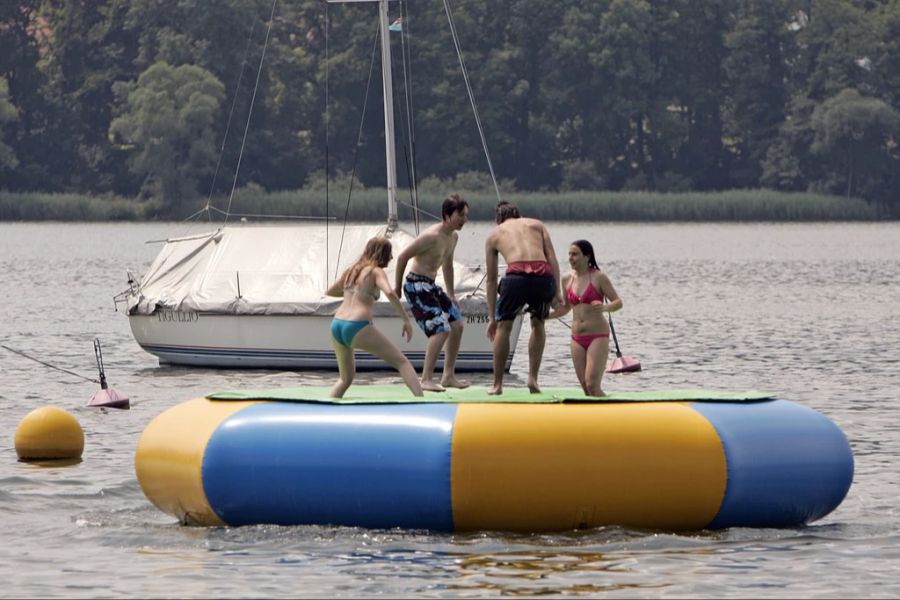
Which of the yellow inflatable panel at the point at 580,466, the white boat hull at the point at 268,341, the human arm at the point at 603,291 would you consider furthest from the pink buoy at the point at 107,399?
the yellow inflatable panel at the point at 580,466

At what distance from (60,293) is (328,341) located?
71.9 feet

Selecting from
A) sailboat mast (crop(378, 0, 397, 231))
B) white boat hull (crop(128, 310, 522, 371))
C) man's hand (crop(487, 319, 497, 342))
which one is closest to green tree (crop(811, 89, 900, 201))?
sailboat mast (crop(378, 0, 397, 231))

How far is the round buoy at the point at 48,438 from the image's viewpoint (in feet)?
56.1

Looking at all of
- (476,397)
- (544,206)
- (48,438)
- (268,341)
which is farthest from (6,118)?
(476,397)

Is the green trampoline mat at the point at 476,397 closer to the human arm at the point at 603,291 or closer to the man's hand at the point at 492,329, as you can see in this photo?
the man's hand at the point at 492,329

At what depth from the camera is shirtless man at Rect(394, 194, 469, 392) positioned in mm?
15398

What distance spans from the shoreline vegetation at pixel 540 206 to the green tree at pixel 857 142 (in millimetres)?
1984

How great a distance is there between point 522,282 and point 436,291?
102cm

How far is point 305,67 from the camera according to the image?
103 metres

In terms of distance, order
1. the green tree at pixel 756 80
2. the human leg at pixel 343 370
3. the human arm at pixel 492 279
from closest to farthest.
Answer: the human leg at pixel 343 370, the human arm at pixel 492 279, the green tree at pixel 756 80

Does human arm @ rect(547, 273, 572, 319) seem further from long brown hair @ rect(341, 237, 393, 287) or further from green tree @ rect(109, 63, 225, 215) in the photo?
green tree @ rect(109, 63, 225, 215)

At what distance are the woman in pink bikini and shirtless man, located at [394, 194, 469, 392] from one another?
3.41 feet

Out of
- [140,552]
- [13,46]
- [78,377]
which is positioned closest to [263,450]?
[140,552]

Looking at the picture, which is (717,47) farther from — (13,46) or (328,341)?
(328,341)
